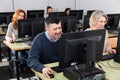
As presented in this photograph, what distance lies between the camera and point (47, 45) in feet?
A: 7.92

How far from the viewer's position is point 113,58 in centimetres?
252

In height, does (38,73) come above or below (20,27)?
below

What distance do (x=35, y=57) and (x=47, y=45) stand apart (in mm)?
218

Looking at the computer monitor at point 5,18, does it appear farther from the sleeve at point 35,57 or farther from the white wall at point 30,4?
the sleeve at point 35,57

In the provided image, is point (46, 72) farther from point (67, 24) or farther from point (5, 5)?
point (5, 5)

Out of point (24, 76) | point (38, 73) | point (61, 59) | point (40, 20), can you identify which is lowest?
point (24, 76)

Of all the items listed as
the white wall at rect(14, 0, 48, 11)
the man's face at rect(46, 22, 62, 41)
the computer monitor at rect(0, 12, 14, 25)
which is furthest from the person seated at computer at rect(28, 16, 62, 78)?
the white wall at rect(14, 0, 48, 11)

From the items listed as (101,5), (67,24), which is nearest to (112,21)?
(67,24)

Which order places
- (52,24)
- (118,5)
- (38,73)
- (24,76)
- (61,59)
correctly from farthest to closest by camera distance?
1. (118,5)
2. (24,76)
3. (52,24)
4. (38,73)
5. (61,59)

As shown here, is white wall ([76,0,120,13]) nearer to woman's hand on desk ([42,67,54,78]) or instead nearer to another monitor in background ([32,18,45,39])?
another monitor in background ([32,18,45,39])

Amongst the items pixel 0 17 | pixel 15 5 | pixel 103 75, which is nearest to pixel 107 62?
pixel 103 75

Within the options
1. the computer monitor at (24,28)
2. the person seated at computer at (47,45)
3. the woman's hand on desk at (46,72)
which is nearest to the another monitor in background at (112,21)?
the computer monitor at (24,28)

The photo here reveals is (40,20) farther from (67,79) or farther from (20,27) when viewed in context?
(67,79)

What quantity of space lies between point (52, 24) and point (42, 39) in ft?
0.71
